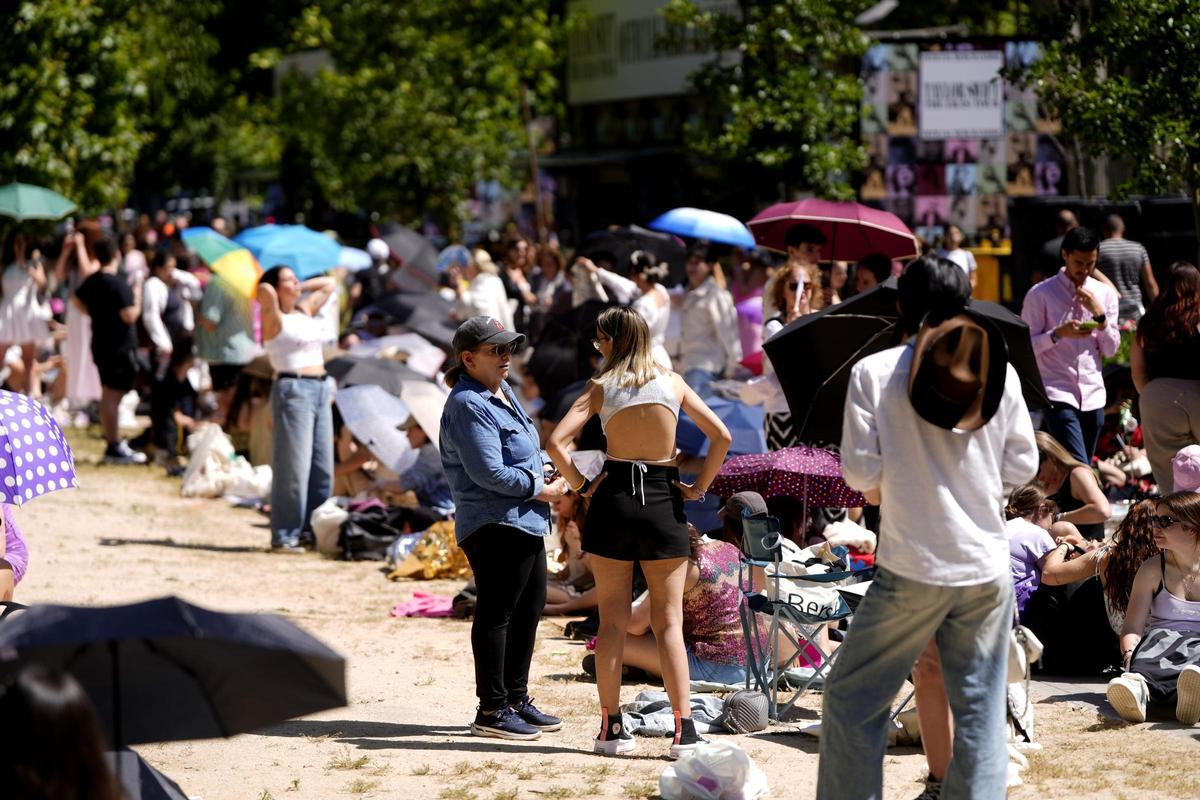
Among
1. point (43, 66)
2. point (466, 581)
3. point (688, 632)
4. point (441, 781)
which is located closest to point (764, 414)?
point (466, 581)

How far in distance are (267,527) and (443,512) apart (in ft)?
7.41

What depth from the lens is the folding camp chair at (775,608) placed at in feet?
22.3

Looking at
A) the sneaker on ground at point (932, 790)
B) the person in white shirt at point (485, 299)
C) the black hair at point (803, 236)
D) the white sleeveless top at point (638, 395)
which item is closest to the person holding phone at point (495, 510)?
the white sleeveless top at point (638, 395)

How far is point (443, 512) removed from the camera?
11195 millimetres

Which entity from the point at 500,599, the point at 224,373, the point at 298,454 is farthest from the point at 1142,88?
the point at 224,373

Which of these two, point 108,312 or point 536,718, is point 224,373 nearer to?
point 108,312

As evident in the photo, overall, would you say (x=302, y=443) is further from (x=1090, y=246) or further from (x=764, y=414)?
(x=1090, y=246)

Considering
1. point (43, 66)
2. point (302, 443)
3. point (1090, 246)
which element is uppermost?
point (43, 66)

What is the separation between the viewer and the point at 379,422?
11.6 metres

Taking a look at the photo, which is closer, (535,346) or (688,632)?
(688,632)

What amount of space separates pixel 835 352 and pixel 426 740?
2480 millimetres

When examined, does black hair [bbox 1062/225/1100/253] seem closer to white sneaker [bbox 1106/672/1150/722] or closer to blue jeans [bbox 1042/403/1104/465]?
blue jeans [bbox 1042/403/1104/465]

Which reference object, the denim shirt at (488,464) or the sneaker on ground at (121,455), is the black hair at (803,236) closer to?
the denim shirt at (488,464)

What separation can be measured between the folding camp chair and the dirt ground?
0.74 feet
